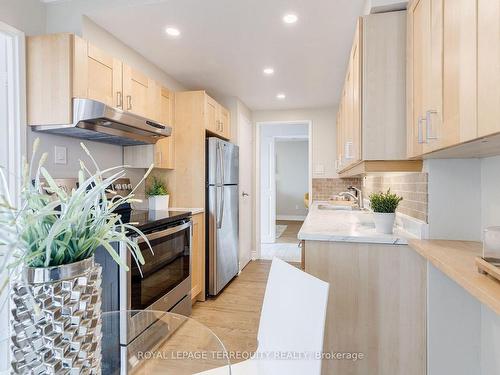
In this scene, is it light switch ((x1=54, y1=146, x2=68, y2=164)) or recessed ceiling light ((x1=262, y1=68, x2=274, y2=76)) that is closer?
light switch ((x1=54, y1=146, x2=68, y2=164))

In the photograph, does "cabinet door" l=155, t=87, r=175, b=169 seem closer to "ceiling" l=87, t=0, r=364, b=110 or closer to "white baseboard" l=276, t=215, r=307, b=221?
"ceiling" l=87, t=0, r=364, b=110

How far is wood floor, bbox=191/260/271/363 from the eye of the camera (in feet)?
7.68

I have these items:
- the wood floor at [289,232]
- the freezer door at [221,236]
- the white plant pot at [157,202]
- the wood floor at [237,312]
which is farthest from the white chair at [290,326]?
the wood floor at [289,232]

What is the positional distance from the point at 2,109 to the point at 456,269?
2419 millimetres

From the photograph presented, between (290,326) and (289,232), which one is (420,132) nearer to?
(290,326)

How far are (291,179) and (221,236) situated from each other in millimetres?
6260

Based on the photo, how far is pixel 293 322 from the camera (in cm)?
102

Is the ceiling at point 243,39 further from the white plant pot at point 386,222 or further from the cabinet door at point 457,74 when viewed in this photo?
the white plant pot at point 386,222

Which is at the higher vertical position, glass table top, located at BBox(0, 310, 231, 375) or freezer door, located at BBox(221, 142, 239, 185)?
freezer door, located at BBox(221, 142, 239, 185)

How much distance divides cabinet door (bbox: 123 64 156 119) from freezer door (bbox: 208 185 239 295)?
3.40 feet

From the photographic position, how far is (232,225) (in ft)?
12.1

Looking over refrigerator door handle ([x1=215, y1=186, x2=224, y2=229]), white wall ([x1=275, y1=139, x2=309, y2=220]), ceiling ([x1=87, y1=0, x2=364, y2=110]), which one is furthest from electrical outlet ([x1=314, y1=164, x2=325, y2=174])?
white wall ([x1=275, y1=139, x2=309, y2=220])

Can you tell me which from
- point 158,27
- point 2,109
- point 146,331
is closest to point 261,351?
point 146,331

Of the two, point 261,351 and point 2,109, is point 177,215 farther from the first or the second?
point 261,351
